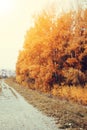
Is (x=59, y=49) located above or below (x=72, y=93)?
above

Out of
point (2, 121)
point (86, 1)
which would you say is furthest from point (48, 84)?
point (2, 121)

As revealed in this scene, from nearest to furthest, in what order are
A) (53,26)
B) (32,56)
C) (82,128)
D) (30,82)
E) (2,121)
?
(82,128)
(2,121)
(53,26)
(32,56)
(30,82)

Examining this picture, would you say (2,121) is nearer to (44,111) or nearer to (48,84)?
(44,111)

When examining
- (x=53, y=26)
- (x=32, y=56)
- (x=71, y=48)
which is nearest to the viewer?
(x=71, y=48)

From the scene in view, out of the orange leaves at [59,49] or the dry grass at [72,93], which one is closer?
the dry grass at [72,93]

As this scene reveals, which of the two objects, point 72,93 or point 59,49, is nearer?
point 72,93

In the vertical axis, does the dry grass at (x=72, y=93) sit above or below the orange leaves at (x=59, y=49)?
below

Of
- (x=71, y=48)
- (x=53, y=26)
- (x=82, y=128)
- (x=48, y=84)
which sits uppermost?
(x=53, y=26)

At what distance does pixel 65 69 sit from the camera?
4372 cm

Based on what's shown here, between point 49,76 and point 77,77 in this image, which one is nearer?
point 77,77

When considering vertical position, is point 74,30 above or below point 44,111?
above

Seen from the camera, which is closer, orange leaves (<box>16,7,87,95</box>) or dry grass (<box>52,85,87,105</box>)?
dry grass (<box>52,85,87,105</box>)

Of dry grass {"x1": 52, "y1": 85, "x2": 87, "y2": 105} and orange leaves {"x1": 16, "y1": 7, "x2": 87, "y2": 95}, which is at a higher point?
orange leaves {"x1": 16, "y1": 7, "x2": 87, "y2": 95}

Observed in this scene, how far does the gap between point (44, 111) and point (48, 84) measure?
2116 centimetres
